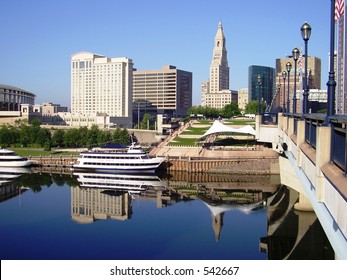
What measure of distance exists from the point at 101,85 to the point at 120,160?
11354 cm

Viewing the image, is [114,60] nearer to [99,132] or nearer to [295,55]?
[99,132]

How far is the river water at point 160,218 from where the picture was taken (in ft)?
89.8

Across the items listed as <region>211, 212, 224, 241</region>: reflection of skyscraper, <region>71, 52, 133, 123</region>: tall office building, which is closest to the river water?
<region>211, 212, 224, 241</region>: reflection of skyscraper

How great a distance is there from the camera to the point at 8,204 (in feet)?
144

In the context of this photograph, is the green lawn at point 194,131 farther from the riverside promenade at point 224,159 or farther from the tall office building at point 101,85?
the tall office building at point 101,85

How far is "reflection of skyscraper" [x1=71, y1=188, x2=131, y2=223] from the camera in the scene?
38.3 metres

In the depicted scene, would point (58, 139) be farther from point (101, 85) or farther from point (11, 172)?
point (101, 85)

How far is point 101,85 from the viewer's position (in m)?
176

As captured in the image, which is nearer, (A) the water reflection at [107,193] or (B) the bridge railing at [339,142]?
(B) the bridge railing at [339,142]

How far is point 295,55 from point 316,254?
A: 11.2 m

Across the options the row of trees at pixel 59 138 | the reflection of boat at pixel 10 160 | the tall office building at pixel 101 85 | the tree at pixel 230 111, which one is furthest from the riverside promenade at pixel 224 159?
the tall office building at pixel 101 85

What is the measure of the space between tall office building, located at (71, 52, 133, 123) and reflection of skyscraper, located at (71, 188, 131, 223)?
11843 cm

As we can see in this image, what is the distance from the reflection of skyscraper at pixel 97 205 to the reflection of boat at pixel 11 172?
41.6ft

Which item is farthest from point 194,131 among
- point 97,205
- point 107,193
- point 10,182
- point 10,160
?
point 97,205
